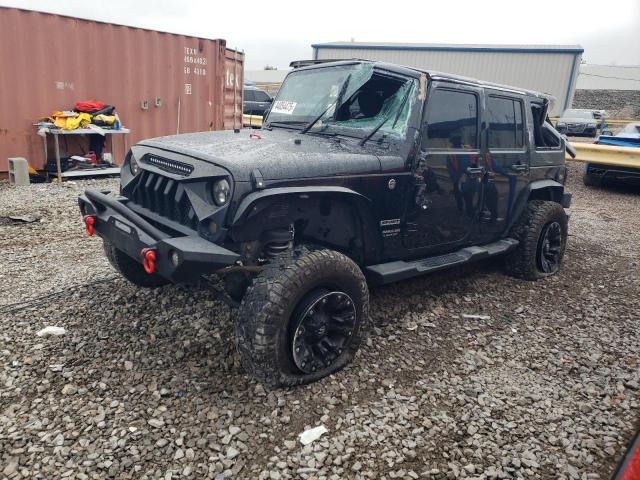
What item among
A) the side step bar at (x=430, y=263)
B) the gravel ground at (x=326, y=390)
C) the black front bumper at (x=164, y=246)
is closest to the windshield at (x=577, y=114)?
the gravel ground at (x=326, y=390)

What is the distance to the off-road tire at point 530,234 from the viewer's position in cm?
482

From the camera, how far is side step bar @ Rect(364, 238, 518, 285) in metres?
3.46

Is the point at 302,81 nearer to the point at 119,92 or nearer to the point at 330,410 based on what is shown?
the point at 330,410

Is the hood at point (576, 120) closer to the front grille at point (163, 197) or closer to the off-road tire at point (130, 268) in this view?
the off-road tire at point (130, 268)

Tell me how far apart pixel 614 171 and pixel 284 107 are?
865 cm

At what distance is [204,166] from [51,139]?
7.11m

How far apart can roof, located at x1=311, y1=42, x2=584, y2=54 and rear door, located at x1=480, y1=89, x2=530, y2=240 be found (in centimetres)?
2419

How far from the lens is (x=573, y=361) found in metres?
3.49

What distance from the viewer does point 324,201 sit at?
308 cm

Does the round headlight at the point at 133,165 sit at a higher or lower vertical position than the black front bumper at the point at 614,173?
higher

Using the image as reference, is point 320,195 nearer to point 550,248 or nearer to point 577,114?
point 550,248

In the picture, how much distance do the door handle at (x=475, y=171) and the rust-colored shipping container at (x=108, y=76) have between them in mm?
7445

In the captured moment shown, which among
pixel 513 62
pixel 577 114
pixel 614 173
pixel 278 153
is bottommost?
pixel 614 173

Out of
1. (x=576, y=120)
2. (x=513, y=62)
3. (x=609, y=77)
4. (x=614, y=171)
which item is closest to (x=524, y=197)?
(x=614, y=171)
